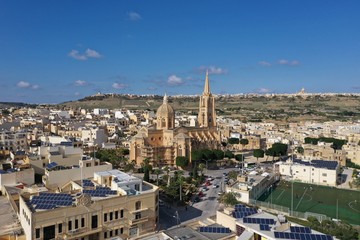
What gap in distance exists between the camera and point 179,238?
21.3m

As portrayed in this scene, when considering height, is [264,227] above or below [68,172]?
below

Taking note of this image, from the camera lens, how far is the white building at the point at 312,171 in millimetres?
55812

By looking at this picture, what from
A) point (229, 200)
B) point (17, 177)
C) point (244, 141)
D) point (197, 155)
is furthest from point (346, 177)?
point (17, 177)

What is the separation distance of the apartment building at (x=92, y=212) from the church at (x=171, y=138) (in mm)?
33177

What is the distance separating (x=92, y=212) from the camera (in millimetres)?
27656

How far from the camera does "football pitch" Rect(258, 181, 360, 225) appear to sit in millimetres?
42938

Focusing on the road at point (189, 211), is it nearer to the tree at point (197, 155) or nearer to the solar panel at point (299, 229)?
the tree at point (197, 155)

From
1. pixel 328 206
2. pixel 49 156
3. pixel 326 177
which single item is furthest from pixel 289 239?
pixel 326 177

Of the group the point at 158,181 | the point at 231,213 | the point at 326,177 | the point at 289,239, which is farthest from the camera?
the point at 326,177

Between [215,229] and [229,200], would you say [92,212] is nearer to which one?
[215,229]

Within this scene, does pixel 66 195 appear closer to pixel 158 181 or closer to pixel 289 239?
pixel 289 239

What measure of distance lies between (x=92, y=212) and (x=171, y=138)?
42.6 meters

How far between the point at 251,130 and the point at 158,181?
64327 millimetres

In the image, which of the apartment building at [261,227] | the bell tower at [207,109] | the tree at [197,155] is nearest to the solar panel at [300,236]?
the apartment building at [261,227]
